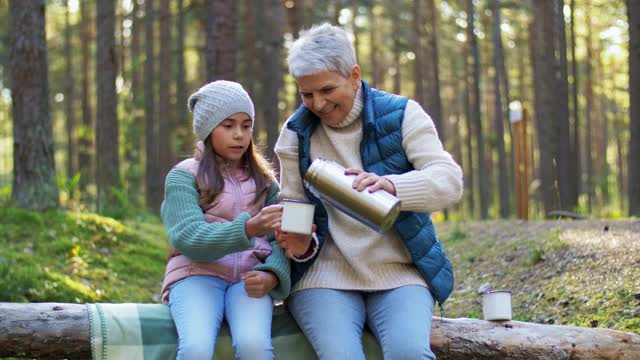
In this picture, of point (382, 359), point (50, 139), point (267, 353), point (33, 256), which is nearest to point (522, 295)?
point (382, 359)

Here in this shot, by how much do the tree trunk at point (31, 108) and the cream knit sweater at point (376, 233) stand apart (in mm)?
5779

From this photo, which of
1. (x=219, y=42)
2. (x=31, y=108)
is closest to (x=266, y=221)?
(x=31, y=108)

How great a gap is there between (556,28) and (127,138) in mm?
11707

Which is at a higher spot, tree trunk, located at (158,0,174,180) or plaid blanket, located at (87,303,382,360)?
tree trunk, located at (158,0,174,180)

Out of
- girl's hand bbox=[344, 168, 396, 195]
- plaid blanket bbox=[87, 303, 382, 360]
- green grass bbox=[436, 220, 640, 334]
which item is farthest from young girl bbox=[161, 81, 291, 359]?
green grass bbox=[436, 220, 640, 334]

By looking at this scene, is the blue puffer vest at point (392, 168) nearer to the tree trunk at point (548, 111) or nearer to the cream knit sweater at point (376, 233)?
the cream knit sweater at point (376, 233)

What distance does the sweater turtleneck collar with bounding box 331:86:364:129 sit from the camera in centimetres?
393

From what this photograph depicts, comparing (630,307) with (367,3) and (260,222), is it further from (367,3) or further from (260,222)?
(367,3)

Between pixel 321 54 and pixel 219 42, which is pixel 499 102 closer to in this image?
pixel 219 42

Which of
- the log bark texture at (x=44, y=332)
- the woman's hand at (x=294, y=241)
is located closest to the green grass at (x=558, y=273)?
the woman's hand at (x=294, y=241)

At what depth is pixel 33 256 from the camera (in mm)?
7531

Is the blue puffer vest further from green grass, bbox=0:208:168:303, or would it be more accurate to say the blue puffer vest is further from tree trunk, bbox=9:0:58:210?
tree trunk, bbox=9:0:58:210

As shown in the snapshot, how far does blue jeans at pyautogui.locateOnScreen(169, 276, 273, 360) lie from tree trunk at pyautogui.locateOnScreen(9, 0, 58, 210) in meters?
5.63

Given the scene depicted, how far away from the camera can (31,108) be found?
357 inches
